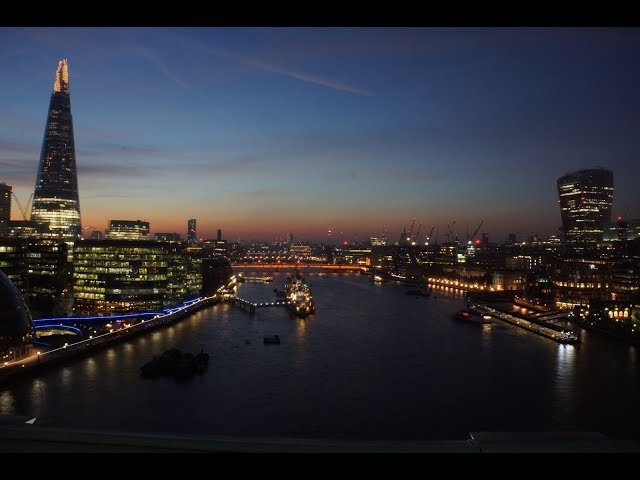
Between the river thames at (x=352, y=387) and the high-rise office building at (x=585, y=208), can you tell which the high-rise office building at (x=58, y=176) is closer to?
the river thames at (x=352, y=387)

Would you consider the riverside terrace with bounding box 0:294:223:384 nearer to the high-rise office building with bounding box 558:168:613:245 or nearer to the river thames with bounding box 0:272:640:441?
the river thames with bounding box 0:272:640:441

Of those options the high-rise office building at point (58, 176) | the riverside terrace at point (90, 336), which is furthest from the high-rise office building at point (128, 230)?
the riverside terrace at point (90, 336)

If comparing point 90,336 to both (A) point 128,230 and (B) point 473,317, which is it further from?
(A) point 128,230

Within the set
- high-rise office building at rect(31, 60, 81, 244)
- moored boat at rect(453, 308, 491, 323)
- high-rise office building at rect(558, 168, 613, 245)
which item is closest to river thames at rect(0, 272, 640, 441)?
moored boat at rect(453, 308, 491, 323)

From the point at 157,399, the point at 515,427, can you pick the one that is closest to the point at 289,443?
the point at 515,427
